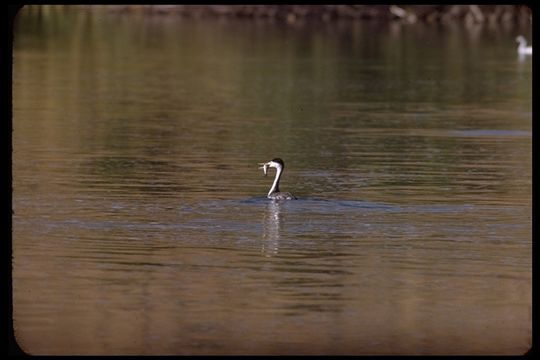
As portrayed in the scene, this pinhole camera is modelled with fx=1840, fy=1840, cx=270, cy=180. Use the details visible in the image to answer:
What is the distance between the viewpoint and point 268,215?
18.7 metres

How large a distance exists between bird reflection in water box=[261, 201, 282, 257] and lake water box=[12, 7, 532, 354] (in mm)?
39

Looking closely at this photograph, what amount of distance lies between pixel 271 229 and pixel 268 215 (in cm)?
91

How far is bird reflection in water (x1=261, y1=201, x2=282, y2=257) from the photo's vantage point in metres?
16.6

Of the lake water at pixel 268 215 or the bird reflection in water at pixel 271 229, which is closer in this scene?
the lake water at pixel 268 215

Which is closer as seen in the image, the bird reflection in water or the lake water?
the lake water

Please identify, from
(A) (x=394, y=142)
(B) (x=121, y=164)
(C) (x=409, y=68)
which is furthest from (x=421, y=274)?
(C) (x=409, y=68)

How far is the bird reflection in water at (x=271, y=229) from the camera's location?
16.6m

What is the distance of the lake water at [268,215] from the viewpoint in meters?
13.4

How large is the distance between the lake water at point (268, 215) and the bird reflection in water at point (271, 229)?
0.04 metres

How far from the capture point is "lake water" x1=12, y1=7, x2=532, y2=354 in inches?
527

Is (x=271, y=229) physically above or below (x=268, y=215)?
below

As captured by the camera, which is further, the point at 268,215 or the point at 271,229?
the point at 268,215

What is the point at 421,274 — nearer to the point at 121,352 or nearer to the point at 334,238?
the point at 334,238

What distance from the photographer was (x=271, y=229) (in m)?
17.8
